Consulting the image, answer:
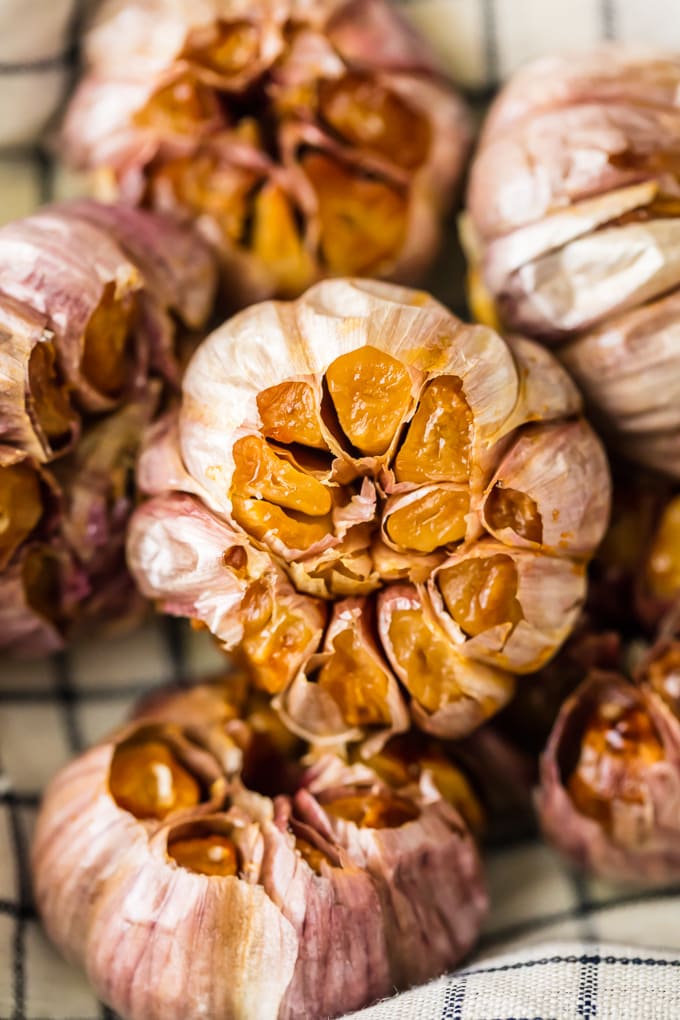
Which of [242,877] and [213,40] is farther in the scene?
[213,40]

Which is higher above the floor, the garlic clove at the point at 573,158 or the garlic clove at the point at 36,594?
the garlic clove at the point at 573,158

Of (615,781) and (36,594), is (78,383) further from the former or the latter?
(615,781)

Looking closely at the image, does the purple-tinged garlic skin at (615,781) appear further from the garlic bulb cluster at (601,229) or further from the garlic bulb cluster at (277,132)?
the garlic bulb cluster at (277,132)

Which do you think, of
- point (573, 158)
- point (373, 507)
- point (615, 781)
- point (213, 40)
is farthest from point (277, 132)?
point (615, 781)

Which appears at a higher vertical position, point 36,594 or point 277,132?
point 277,132

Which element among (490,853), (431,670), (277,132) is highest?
(277,132)

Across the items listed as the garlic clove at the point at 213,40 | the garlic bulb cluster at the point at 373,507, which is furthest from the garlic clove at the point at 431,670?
the garlic clove at the point at 213,40


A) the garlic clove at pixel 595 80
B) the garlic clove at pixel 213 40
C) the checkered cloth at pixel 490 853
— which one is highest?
the garlic clove at pixel 213 40
